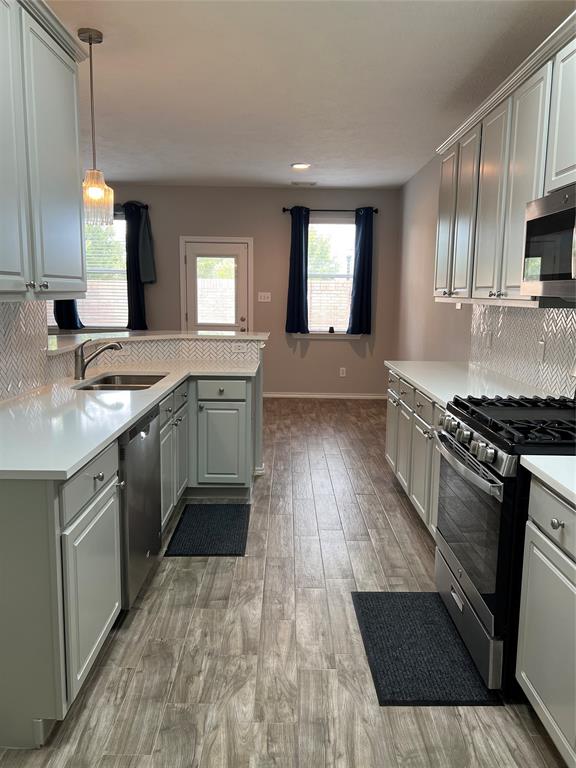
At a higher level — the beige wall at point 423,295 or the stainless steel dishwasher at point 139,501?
the beige wall at point 423,295

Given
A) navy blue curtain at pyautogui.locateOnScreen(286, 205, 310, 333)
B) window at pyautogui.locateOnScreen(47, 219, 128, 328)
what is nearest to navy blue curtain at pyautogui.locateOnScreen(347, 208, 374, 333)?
navy blue curtain at pyautogui.locateOnScreen(286, 205, 310, 333)

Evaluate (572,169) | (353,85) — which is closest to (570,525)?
(572,169)

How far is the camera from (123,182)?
23.3 feet

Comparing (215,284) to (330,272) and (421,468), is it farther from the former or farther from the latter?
(421,468)

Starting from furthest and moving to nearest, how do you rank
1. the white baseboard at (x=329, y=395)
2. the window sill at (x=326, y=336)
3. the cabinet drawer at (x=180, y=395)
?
the white baseboard at (x=329, y=395)
the window sill at (x=326, y=336)
the cabinet drawer at (x=180, y=395)

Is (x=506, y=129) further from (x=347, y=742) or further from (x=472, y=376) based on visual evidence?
(x=347, y=742)

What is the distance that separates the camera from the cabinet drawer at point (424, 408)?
3045 mm

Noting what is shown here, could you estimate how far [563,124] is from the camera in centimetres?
233

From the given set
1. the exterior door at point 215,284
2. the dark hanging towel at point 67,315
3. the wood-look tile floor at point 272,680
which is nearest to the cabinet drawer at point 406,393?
the wood-look tile floor at point 272,680

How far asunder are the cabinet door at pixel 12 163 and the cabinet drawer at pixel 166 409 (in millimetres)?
999

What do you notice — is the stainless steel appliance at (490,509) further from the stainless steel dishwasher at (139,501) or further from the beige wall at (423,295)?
the beige wall at (423,295)

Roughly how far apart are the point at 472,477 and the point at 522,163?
1.55m

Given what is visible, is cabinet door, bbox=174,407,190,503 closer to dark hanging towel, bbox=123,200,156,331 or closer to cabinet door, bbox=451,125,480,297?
cabinet door, bbox=451,125,480,297

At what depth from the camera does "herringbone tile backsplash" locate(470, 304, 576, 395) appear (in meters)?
2.83
